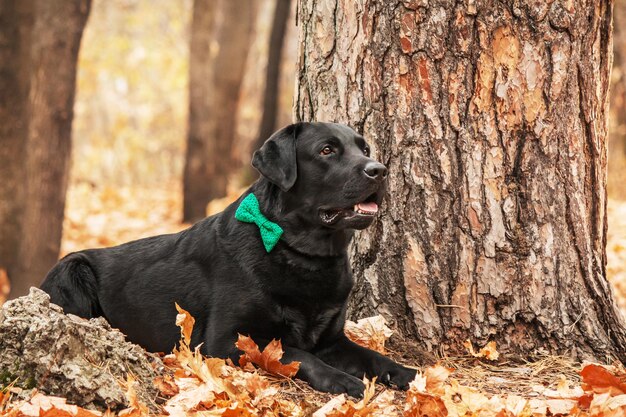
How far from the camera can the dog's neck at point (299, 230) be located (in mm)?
4199

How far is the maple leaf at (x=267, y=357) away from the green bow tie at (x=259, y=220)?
512 mm

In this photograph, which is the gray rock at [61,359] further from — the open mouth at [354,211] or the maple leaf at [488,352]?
the maple leaf at [488,352]

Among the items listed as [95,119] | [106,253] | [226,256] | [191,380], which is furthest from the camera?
[95,119]

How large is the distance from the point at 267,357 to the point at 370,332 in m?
0.83

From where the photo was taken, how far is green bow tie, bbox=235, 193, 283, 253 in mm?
4164

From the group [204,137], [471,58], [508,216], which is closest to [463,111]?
[471,58]

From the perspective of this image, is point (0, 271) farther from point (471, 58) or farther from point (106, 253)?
point (471, 58)

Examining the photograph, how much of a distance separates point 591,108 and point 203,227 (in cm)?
228

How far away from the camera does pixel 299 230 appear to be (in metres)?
4.21

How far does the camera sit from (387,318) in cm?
462

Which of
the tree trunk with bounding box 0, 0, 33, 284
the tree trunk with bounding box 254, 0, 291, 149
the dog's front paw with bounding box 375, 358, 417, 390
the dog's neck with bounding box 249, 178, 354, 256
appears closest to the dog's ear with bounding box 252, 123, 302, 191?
the dog's neck with bounding box 249, 178, 354, 256

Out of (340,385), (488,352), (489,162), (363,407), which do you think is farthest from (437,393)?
(489,162)

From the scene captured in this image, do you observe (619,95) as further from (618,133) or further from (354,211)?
(354,211)

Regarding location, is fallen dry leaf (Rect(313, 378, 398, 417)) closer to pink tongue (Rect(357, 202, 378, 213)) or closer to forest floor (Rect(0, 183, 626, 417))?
forest floor (Rect(0, 183, 626, 417))
